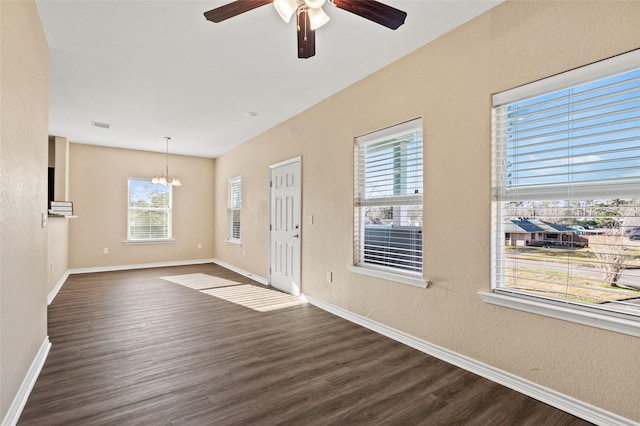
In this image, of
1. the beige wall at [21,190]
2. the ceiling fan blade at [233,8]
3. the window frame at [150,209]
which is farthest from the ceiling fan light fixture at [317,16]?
the window frame at [150,209]

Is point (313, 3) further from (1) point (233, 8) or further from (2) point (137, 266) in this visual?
(2) point (137, 266)

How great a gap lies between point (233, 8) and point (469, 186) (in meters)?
2.01

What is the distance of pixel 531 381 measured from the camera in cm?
212

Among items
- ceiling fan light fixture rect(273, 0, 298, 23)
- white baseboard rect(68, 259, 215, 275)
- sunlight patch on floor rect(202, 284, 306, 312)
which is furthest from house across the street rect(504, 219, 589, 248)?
white baseboard rect(68, 259, 215, 275)

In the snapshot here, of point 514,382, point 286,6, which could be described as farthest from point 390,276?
point 286,6

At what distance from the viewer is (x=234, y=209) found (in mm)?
7000

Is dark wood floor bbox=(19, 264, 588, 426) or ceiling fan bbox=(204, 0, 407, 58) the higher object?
ceiling fan bbox=(204, 0, 407, 58)

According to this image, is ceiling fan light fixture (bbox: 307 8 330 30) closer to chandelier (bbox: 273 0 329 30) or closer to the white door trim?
chandelier (bbox: 273 0 329 30)

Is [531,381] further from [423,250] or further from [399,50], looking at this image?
[399,50]

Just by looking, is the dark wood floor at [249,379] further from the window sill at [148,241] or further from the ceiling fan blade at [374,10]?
the window sill at [148,241]

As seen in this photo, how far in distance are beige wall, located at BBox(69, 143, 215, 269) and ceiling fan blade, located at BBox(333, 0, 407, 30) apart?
6827 mm

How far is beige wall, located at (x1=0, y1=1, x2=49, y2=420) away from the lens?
167 cm

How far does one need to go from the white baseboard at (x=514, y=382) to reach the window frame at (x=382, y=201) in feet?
1.71

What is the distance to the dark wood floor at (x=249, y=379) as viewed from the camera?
6.23 ft
